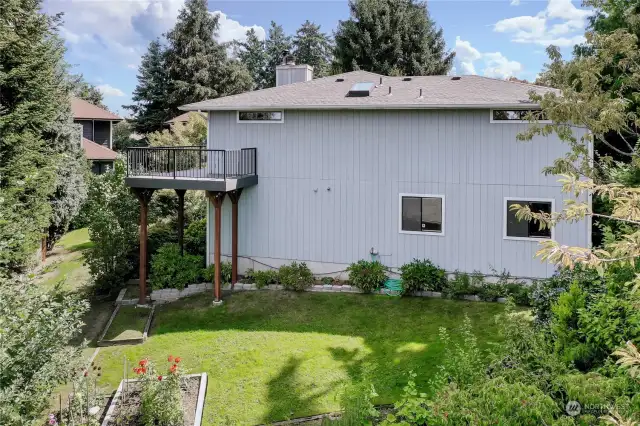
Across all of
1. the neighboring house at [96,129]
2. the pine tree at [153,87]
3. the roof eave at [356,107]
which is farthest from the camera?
the pine tree at [153,87]

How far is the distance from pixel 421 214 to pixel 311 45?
3734cm

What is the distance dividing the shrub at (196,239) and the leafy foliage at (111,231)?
1.69 m

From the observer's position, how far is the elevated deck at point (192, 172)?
39.2 feet

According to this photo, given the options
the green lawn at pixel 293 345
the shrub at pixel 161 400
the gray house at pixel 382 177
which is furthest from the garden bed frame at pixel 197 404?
the gray house at pixel 382 177

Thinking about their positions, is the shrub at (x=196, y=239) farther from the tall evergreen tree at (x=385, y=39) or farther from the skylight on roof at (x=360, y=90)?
the tall evergreen tree at (x=385, y=39)

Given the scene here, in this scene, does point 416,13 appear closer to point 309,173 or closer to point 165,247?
point 309,173

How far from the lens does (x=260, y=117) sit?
13.7 m

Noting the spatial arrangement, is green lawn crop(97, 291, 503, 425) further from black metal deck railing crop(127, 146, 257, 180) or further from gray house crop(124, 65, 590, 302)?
black metal deck railing crop(127, 146, 257, 180)

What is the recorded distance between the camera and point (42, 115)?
1483cm

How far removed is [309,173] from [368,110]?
7.61 feet

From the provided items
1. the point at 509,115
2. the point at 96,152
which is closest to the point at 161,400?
the point at 509,115

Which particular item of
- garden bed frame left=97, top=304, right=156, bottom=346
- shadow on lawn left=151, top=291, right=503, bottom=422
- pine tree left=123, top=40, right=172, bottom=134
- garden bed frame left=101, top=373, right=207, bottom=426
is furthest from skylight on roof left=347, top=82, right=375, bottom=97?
pine tree left=123, top=40, right=172, bottom=134

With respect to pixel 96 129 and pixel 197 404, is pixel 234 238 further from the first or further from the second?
pixel 96 129

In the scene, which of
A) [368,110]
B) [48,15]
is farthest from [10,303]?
[48,15]
